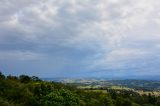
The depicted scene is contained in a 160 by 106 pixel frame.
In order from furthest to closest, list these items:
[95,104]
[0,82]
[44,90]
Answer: [95,104] → [0,82] → [44,90]

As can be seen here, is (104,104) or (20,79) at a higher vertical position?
(20,79)

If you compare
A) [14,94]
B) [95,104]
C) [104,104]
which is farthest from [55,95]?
[104,104]

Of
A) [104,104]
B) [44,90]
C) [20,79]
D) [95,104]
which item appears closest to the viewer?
[44,90]

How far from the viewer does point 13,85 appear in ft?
339

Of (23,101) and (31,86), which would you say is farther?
(31,86)

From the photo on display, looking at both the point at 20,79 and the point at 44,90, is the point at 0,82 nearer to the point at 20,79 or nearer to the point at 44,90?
the point at 44,90

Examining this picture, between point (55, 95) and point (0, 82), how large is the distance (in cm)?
2588

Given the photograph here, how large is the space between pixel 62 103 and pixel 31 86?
29930 millimetres

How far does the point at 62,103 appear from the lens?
76812mm

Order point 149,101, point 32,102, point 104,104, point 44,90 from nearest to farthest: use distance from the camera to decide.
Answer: point 32,102, point 44,90, point 104,104, point 149,101

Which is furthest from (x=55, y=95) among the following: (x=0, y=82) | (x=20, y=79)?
(x=20, y=79)

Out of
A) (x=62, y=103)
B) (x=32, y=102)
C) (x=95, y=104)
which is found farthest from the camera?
(x=95, y=104)

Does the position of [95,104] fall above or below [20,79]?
below

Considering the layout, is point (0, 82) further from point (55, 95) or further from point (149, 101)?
point (149, 101)
